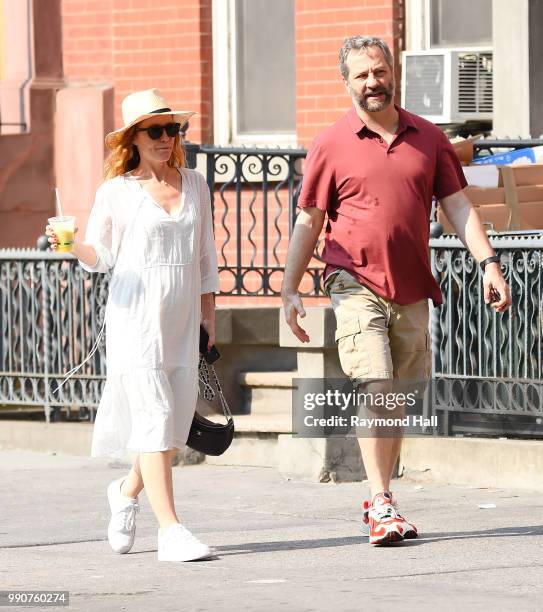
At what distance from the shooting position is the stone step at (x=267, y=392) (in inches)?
413

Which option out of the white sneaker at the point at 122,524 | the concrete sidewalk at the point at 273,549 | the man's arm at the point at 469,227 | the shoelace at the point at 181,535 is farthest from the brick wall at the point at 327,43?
the shoelace at the point at 181,535

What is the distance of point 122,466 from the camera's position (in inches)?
402

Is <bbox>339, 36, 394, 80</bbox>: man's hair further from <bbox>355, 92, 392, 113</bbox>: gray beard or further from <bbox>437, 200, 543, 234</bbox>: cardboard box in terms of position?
<bbox>437, 200, 543, 234</bbox>: cardboard box

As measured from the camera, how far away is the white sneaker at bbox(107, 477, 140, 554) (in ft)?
23.6

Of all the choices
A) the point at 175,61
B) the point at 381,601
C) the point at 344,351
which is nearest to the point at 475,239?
the point at 344,351

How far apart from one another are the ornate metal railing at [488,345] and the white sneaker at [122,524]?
A: 102 inches

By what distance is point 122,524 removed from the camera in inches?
284

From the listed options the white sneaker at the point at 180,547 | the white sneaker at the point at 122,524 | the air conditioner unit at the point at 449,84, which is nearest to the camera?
the white sneaker at the point at 180,547

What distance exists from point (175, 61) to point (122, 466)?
437cm

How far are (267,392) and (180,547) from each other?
11.9ft

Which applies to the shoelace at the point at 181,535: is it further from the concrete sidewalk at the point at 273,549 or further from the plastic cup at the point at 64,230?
the plastic cup at the point at 64,230

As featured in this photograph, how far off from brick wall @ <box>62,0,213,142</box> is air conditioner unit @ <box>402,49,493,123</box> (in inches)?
66.2

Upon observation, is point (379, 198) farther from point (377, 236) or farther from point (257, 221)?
point (257, 221)

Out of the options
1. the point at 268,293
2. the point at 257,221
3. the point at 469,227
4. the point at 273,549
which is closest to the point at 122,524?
the point at 273,549
